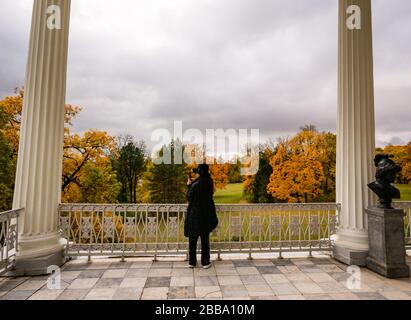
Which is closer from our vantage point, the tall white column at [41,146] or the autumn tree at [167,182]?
the tall white column at [41,146]

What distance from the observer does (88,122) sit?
18.1 metres

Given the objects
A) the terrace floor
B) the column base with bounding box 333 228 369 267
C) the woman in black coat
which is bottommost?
the terrace floor

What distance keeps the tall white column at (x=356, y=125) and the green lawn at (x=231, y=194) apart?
15.4m

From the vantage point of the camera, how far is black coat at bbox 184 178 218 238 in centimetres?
452

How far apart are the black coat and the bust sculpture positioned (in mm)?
3043

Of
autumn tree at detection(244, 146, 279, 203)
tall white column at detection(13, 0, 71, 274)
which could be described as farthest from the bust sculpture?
autumn tree at detection(244, 146, 279, 203)

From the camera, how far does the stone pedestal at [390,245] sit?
4.17 meters

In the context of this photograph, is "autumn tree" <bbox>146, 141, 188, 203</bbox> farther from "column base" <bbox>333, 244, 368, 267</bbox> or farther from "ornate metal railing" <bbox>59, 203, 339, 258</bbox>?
"column base" <bbox>333, 244, 368, 267</bbox>

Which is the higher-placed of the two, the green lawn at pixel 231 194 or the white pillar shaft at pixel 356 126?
the white pillar shaft at pixel 356 126

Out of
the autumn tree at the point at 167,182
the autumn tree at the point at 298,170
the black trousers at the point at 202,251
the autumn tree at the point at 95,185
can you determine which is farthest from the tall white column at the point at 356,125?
the autumn tree at the point at 167,182

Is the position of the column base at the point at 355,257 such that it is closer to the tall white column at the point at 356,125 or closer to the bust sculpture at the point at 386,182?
→ the tall white column at the point at 356,125

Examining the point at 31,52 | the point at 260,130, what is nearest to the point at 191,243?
the point at 31,52

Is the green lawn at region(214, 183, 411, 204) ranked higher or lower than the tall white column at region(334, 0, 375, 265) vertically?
lower
